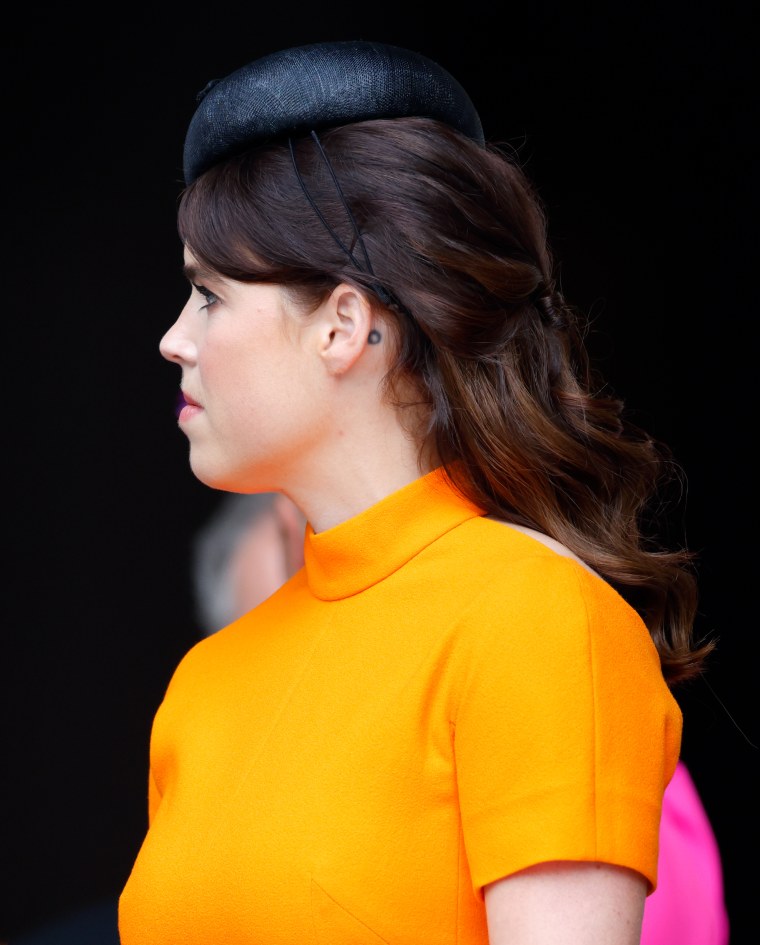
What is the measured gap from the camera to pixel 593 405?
1.37 m

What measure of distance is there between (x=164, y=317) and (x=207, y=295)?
123 cm

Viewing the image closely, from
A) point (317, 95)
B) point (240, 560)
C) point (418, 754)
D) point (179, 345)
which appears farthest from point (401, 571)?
point (240, 560)

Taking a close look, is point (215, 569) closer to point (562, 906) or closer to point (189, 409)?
point (189, 409)

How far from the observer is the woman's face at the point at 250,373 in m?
1.25

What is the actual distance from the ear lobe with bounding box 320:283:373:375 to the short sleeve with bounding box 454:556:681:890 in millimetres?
292

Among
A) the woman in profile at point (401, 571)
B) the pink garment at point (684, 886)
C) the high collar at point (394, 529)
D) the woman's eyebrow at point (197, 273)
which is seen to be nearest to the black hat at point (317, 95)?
the woman in profile at point (401, 571)

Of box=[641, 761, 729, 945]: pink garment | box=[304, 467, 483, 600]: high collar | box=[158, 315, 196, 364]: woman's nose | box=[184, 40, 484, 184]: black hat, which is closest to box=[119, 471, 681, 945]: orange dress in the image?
box=[304, 467, 483, 600]: high collar

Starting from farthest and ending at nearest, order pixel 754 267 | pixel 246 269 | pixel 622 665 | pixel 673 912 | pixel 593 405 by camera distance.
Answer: pixel 754 267, pixel 673 912, pixel 593 405, pixel 246 269, pixel 622 665

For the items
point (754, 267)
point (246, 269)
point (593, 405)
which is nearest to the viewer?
point (246, 269)

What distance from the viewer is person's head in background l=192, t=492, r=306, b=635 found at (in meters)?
2.52

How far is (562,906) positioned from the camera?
38.9 inches

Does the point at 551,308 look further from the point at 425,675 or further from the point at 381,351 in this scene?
the point at 425,675

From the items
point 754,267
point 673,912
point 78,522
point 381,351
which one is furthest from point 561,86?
point 673,912

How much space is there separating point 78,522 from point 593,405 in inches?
53.9
